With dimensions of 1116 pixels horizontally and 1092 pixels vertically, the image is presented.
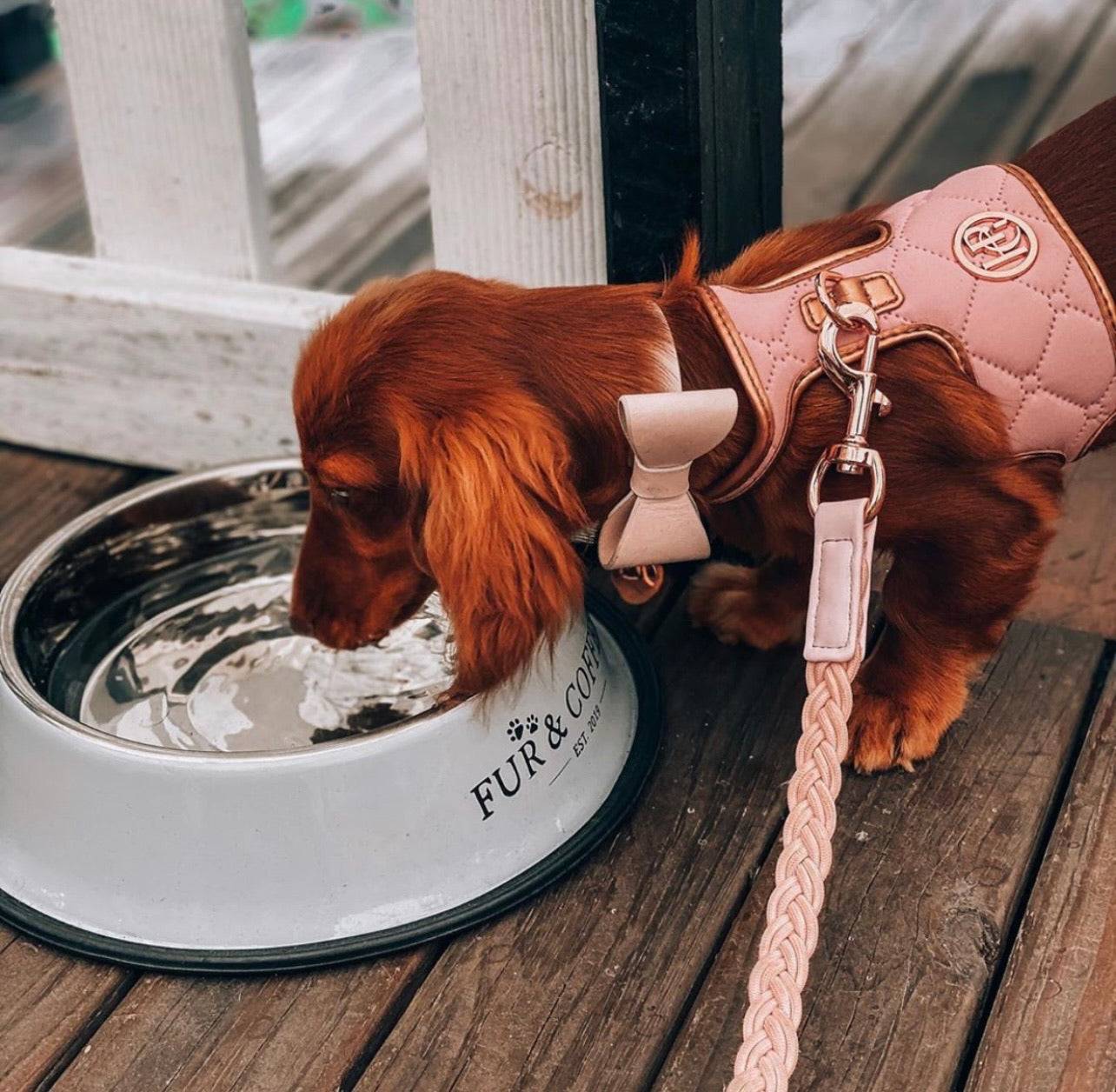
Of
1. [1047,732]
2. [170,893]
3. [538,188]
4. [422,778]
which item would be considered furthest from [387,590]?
[1047,732]

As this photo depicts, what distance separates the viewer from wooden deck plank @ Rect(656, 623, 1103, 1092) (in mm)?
1525

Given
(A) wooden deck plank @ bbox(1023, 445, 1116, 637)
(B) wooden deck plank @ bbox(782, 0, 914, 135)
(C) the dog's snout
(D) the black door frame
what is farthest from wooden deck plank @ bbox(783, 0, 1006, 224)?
(C) the dog's snout

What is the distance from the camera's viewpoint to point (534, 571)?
1.54 meters

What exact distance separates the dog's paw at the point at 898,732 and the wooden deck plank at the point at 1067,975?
0.18m

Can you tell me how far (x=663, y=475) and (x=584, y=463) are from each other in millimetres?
90

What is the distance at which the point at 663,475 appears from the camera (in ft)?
5.34

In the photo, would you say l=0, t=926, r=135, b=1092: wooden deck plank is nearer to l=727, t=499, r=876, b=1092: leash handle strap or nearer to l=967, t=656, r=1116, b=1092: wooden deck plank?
l=727, t=499, r=876, b=1092: leash handle strap

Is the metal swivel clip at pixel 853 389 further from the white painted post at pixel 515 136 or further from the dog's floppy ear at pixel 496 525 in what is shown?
the white painted post at pixel 515 136

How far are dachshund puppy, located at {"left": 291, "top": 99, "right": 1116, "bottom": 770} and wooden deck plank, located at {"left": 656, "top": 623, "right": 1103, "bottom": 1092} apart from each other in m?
0.08

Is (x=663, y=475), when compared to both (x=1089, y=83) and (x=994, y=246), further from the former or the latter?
(x=1089, y=83)

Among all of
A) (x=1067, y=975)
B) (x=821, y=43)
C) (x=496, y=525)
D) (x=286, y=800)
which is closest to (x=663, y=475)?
(x=496, y=525)

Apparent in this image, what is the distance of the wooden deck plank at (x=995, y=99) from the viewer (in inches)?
145

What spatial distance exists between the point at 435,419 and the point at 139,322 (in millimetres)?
1162

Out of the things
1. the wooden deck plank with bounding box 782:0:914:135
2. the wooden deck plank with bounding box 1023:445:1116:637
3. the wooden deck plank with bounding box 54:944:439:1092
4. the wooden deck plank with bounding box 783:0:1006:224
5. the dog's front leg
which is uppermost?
the dog's front leg
